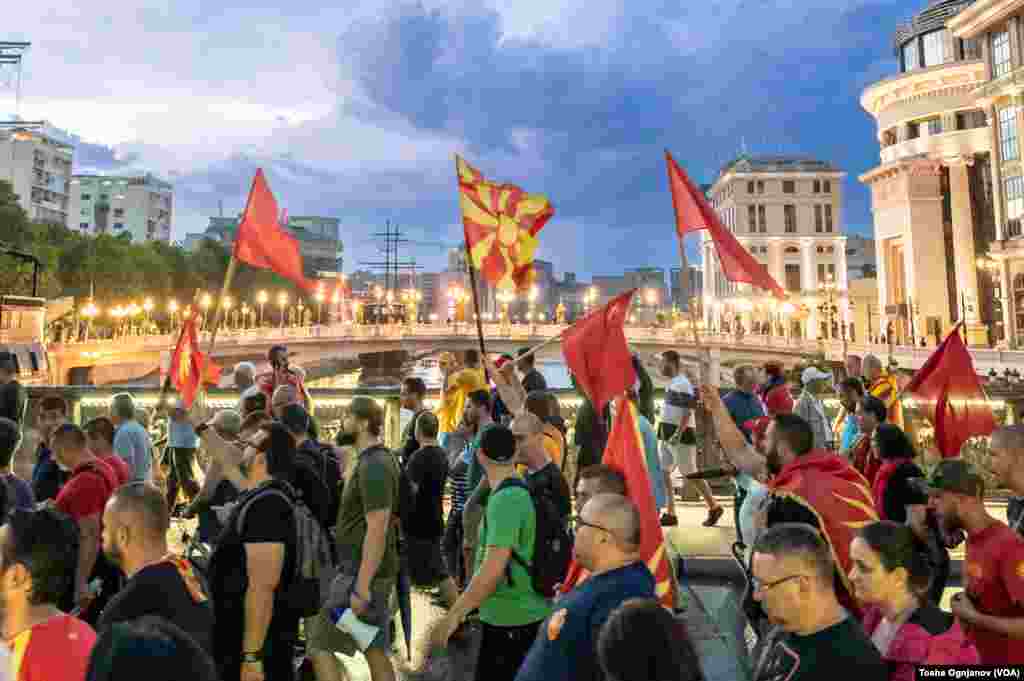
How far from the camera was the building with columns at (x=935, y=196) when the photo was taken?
163ft

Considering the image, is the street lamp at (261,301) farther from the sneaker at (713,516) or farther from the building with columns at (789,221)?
the building with columns at (789,221)

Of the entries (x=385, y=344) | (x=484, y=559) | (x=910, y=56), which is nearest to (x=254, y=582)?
(x=484, y=559)

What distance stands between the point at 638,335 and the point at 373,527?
5207cm

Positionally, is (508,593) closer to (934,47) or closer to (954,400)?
(954,400)

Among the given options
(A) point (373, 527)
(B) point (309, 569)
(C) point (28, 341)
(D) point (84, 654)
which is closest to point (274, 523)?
(B) point (309, 569)

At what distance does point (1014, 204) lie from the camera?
39.6 m

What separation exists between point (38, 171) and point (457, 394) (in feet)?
288

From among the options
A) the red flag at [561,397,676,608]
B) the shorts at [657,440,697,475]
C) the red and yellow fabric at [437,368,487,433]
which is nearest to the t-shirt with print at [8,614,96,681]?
the red flag at [561,397,676,608]

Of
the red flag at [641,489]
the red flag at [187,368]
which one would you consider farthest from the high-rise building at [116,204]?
the red flag at [641,489]

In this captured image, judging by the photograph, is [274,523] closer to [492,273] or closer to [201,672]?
[201,672]

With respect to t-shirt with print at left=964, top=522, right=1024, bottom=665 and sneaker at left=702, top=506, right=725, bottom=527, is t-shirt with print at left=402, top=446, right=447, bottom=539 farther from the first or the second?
sneaker at left=702, top=506, right=725, bottom=527

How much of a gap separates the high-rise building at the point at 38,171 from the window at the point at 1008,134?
77867 mm

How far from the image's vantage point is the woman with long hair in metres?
2.57

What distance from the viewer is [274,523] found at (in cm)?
343
